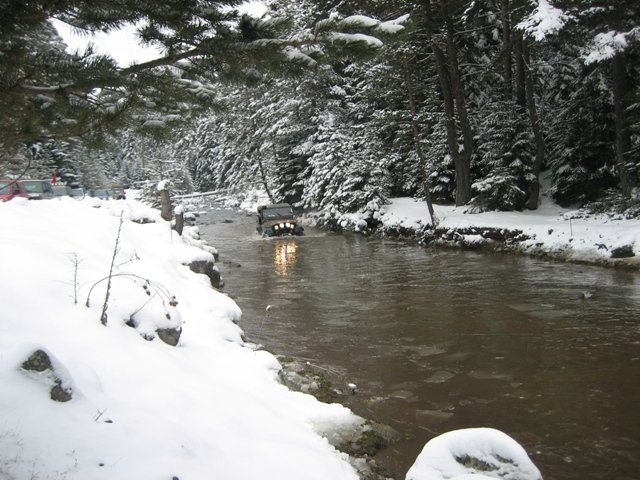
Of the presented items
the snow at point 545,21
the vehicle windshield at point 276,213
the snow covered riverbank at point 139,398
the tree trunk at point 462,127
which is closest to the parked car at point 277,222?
the vehicle windshield at point 276,213

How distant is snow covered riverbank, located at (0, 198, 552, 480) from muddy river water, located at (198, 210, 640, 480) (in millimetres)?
1078

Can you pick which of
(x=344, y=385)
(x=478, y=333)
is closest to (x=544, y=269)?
(x=478, y=333)

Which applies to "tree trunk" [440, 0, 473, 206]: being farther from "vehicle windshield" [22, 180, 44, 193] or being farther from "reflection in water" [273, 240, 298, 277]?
"vehicle windshield" [22, 180, 44, 193]

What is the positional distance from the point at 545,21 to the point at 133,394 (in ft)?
47.8

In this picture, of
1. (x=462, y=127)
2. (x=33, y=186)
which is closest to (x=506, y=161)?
(x=462, y=127)

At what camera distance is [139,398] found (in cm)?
446

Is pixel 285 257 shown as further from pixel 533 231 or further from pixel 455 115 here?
pixel 455 115

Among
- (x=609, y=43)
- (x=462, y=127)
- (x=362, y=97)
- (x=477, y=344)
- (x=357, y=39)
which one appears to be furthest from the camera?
(x=362, y=97)

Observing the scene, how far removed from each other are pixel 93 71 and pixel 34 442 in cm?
239

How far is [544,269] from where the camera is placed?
13.9 meters

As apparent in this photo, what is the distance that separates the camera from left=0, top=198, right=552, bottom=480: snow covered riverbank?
11.1 ft

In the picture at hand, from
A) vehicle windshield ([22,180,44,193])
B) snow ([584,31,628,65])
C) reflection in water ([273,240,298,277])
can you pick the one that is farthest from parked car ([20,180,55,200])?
snow ([584,31,628,65])

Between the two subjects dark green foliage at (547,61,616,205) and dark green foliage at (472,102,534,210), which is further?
dark green foliage at (472,102,534,210)

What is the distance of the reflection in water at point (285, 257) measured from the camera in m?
16.2
